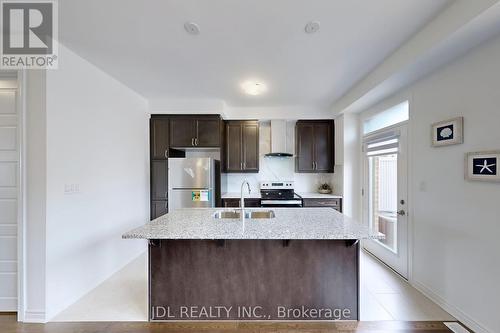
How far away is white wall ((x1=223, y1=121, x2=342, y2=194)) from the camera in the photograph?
501cm

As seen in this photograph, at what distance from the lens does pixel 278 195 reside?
15.5ft

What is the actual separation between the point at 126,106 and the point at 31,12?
1.76m

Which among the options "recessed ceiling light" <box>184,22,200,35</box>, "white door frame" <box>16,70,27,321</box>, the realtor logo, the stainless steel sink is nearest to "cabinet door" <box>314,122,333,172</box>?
the stainless steel sink

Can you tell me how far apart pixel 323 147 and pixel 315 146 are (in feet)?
0.53

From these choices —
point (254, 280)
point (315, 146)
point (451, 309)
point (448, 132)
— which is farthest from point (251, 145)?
point (451, 309)

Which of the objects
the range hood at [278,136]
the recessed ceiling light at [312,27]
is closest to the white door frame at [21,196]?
the recessed ceiling light at [312,27]

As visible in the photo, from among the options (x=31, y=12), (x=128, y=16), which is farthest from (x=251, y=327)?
(x=31, y=12)

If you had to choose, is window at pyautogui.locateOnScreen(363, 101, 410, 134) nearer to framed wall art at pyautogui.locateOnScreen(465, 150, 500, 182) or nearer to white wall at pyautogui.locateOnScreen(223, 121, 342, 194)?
framed wall art at pyautogui.locateOnScreen(465, 150, 500, 182)

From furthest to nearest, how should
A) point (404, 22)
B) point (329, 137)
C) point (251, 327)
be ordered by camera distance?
point (329, 137) → point (251, 327) → point (404, 22)

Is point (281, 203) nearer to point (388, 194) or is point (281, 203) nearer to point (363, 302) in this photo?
point (388, 194)

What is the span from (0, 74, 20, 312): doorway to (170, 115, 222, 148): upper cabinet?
7.16 feet

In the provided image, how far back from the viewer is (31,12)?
6.43 feet

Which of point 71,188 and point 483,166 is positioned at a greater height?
point 483,166

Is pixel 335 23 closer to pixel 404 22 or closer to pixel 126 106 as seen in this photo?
pixel 404 22
